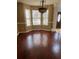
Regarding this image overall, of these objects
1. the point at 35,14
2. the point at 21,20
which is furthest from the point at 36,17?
the point at 21,20

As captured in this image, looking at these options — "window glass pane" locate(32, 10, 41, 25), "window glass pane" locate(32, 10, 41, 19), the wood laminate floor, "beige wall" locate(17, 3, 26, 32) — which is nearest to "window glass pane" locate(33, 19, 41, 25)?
"window glass pane" locate(32, 10, 41, 25)

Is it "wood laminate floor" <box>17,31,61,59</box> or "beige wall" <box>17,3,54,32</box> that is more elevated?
"beige wall" <box>17,3,54,32</box>

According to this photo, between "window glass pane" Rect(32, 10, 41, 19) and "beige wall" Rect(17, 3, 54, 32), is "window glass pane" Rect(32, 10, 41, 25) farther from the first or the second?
"beige wall" Rect(17, 3, 54, 32)

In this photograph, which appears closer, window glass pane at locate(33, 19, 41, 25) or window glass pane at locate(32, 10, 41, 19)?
window glass pane at locate(32, 10, 41, 19)

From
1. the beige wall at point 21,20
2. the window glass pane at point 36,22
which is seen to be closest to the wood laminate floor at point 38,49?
the beige wall at point 21,20

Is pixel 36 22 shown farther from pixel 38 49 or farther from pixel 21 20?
pixel 38 49

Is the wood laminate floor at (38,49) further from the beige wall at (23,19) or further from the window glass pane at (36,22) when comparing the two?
the window glass pane at (36,22)

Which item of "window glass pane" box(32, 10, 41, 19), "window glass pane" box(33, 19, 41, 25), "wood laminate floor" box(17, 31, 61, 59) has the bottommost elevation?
"wood laminate floor" box(17, 31, 61, 59)

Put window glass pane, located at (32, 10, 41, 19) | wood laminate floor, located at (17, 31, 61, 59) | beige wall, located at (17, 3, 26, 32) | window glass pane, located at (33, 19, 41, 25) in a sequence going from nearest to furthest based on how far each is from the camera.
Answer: wood laminate floor, located at (17, 31, 61, 59), beige wall, located at (17, 3, 26, 32), window glass pane, located at (32, 10, 41, 19), window glass pane, located at (33, 19, 41, 25)
